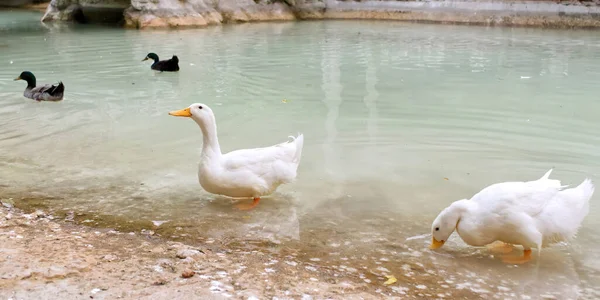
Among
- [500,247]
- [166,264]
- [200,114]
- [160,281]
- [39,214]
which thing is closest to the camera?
[160,281]

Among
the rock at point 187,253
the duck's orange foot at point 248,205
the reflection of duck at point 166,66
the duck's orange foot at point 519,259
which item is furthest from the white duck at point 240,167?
the reflection of duck at point 166,66

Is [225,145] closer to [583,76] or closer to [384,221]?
[384,221]

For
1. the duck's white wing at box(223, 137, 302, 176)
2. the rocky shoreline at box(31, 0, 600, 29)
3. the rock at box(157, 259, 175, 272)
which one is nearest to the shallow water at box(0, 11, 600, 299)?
the duck's white wing at box(223, 137, 302, 176)

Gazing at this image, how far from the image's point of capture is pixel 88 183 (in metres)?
5.73

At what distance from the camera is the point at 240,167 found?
513 centimetres

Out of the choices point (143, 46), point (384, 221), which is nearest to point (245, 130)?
point (384, 221)

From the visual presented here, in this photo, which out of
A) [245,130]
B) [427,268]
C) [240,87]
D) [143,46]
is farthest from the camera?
[143,46]

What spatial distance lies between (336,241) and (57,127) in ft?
16.0

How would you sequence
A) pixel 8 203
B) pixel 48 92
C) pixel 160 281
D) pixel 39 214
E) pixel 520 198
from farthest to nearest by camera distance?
pixel 48 92 → pixel 8 203 → pixel 39 214 → pixel 520 198 → pixel 160 281

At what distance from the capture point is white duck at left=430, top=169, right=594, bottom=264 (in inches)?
161

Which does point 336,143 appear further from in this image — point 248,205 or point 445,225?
point 445,225

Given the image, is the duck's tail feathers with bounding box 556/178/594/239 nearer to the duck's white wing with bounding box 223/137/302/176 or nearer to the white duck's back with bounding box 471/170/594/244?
the white duck's back with bounding box 471/170/594/244

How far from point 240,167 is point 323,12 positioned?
71.8ft

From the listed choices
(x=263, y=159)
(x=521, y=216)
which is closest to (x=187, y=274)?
(x=263, y=159)
